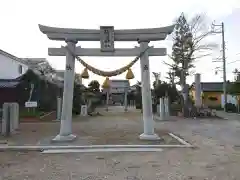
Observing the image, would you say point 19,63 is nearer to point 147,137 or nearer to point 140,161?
point 147,137

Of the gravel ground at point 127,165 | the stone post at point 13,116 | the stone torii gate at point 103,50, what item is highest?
the stone torii gate at point 103,50

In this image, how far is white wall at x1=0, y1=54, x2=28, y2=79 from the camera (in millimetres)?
29442

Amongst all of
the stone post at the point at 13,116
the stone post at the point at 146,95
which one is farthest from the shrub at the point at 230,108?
the stone post at the point at 13,116

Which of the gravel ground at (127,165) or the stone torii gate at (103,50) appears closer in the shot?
the gravel ground at (127,165)

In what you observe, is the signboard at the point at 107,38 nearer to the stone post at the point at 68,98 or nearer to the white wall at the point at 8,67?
the stone post at the point at 68,98

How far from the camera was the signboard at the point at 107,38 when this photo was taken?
462 inches

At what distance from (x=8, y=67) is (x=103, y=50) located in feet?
71.3

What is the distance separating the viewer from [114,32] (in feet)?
38.9

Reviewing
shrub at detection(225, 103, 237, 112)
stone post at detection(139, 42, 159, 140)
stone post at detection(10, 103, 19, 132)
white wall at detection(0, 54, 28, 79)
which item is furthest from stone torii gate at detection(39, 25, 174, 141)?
shrub at detection(225, 103, 237, 112)

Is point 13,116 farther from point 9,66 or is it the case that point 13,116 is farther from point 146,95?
point 9,66

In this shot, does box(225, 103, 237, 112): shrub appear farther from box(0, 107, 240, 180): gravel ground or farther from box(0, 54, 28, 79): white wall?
box(0, 107, 240, 180): gravel ground

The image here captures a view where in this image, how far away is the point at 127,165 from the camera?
25.1 feet

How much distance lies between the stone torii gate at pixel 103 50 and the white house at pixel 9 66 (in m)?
19.0

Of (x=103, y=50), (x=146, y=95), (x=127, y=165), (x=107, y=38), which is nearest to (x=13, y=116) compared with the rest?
(x=103, y=50)
